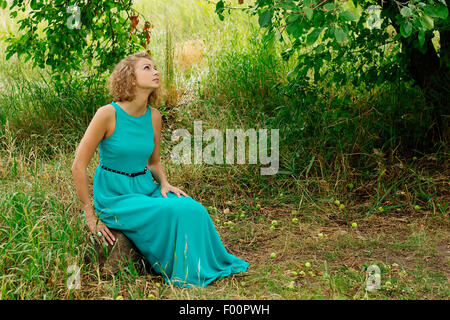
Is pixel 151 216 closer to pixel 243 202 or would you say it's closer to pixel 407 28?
pixel 243 202

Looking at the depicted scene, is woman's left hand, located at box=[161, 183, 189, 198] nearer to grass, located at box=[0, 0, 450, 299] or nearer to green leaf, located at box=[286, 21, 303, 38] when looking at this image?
grass, located at box=[0, 0, 450, 299]

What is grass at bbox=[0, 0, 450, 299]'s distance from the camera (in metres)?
2.87

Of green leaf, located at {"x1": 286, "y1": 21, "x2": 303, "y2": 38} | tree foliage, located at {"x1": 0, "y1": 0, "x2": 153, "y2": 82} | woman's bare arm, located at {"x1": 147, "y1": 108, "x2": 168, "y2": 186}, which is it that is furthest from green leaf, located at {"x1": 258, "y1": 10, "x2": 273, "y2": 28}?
tree foliage, located at {"x1": 0, "y1": 0, "x2": 153, "y2": 82}

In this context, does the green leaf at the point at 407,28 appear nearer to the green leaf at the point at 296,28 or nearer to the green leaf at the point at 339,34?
the green leaf at the point at 339,34

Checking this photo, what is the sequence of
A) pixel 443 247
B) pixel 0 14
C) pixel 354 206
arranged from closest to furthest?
pixel 443 247 < pixel 354 206 < pixel 0 14

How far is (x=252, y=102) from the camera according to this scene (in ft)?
18.1

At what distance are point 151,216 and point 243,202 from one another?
1.57 m

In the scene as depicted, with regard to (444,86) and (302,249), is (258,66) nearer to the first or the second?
(444,86)

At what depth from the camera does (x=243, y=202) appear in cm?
441

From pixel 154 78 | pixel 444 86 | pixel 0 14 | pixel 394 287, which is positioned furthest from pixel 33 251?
pixel 0 14

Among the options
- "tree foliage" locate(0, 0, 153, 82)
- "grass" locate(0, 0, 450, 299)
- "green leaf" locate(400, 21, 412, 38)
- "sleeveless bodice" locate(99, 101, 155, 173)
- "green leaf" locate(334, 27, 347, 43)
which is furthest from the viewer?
"tree foliage" locate(0, 0, 153, 82)

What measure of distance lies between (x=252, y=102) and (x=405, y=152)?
1.71 meters

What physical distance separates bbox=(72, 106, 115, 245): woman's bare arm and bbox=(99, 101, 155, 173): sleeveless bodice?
3.5 inches

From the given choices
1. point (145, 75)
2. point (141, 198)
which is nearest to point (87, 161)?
point (141, 198)
